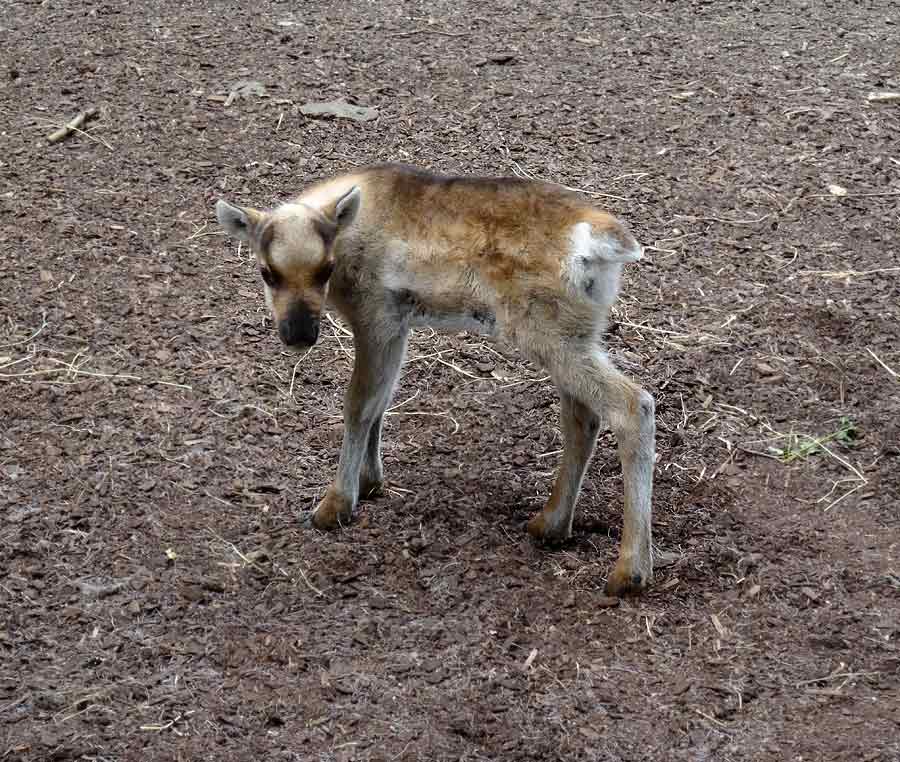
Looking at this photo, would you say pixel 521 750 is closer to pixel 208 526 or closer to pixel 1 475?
pixel 208 526

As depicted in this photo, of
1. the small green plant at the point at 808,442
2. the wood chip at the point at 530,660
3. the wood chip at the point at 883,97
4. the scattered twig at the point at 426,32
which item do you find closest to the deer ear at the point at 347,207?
the wood chip at the point at 530,660

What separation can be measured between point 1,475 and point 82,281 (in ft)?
6.66

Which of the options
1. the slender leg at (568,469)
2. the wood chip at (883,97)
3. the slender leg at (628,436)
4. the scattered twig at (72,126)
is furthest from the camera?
the wood chip at (883,97)

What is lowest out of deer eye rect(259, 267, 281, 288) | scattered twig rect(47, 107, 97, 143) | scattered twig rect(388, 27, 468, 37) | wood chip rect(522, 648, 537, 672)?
scattered twig rect(47, 107, 97, 143)

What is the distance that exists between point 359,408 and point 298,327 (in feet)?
2.45

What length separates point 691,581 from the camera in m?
5.73

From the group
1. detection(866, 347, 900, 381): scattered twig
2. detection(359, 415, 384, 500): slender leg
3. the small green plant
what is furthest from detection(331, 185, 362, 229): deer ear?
detection(866, 347, 900, 381): scattered twig

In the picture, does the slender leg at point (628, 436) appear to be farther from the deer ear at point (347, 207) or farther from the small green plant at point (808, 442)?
the small green plant at point (808, 442)

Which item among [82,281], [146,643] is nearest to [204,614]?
[146,643]

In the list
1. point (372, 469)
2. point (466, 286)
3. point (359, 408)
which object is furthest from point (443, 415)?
point (466, 286)

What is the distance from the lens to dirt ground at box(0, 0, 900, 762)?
16.3ft

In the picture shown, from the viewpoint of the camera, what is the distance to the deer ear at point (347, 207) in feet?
18.5

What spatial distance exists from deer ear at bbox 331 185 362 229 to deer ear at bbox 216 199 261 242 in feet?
1.15

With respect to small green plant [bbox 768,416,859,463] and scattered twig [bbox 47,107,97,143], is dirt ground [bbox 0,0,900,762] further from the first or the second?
scattered twig [bbox 47,107,97,143]
